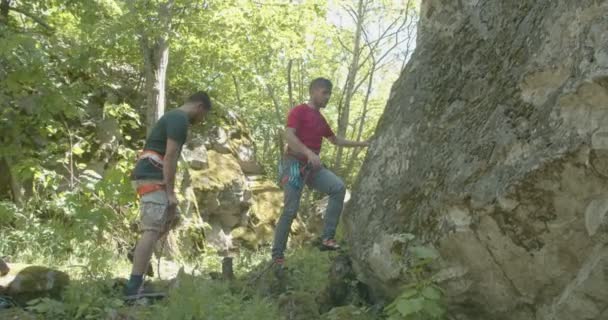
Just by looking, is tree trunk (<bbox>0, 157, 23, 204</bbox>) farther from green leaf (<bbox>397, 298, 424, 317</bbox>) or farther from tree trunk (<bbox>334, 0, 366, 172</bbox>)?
tree trunk (<bbox>334, 0, 366, 172</bbox>)

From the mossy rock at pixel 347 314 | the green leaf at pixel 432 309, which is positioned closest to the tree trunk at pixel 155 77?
the mossy rock at pixel 347 314

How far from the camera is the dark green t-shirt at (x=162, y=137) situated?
5.39 meters

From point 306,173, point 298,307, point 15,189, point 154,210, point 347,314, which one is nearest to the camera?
point 347,314

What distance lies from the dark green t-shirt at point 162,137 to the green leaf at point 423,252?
251 centimetres

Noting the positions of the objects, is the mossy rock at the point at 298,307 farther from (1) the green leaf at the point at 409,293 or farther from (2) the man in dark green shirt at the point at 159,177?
(2) the man in dark green shirt at the point at 159,177

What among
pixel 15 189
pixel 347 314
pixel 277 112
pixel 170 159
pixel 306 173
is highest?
pixel 277 112

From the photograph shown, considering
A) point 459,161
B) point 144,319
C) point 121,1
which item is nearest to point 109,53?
point 121,1

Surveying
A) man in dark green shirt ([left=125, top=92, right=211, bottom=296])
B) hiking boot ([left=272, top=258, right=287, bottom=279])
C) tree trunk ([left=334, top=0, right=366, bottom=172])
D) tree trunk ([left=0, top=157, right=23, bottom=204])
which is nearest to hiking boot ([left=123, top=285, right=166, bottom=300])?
man in dark green shirt ([left=125, top=92, right=211, bottom=296])

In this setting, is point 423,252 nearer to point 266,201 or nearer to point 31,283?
point 31,283

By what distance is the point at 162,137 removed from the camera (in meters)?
5.63

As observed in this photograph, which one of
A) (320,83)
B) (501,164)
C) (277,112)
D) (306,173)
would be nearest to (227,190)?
(277,112)

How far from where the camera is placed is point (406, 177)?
4777mm

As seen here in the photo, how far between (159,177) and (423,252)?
2784 millimetres

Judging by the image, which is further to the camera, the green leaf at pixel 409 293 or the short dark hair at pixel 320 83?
the short dark hair at pixel 320 83
